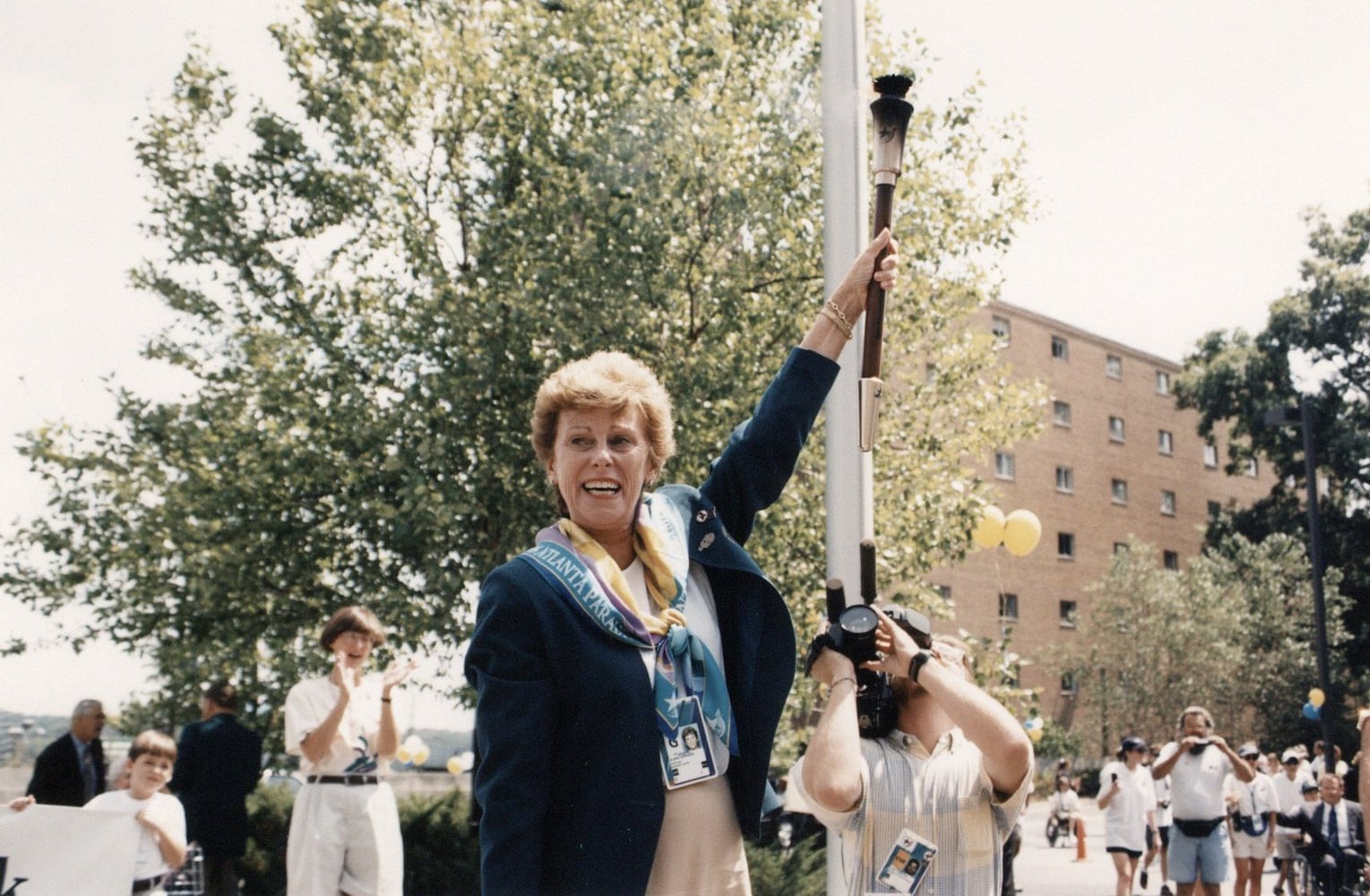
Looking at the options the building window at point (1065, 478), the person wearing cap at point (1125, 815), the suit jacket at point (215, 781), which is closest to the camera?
the suit jacket at point (215, 781)

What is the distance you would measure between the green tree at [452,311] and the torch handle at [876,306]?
887 centimetres

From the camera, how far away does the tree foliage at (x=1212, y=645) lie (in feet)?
143

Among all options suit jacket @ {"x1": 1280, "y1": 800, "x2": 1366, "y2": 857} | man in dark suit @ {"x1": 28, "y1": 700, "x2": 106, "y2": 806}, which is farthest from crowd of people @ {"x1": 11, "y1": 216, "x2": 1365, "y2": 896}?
suit jacket @ {"x1": 1280, "y1": 800, "x2": 1366, "y2": 857}

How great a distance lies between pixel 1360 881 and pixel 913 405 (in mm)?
6469

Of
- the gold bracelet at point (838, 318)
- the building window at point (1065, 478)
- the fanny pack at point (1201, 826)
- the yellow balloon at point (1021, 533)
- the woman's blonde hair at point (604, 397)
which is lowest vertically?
the fanny pack at point (1201, 826)

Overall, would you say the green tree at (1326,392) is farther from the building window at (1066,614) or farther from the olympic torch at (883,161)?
the olympic torch at (883,161)

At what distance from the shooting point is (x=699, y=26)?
45.8 feet

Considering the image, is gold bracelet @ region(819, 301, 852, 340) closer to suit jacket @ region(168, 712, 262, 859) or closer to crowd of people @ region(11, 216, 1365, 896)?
crowd of people @ region(11, 216, 1365, 896)

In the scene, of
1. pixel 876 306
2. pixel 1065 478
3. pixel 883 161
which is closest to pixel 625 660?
pixel 876 306

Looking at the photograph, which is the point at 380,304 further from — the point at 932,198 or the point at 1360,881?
the point at 1360,881

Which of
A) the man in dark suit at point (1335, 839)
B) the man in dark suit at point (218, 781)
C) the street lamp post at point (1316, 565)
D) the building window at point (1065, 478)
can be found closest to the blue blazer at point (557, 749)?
the man in dark suit at point (218, 781)

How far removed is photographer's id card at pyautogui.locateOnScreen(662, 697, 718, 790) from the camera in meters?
2.34

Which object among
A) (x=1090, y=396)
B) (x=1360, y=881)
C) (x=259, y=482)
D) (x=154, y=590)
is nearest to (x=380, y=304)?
(x=259, y=482)

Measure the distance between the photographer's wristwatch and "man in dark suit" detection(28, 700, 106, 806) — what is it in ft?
23.4
